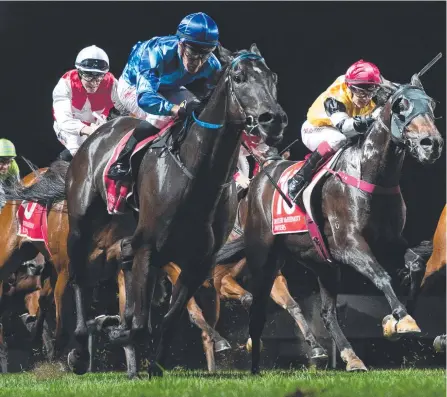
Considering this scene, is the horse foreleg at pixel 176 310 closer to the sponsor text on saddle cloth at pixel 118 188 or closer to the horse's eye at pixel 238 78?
the sponsor text on saddle cloth at pixel 118 188

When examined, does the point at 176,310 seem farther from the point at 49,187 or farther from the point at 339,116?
the point at 49,187

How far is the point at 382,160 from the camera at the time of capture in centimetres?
845

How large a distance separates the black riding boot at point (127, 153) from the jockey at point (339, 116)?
1209 mm

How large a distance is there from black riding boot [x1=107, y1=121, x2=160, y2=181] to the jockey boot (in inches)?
46.1

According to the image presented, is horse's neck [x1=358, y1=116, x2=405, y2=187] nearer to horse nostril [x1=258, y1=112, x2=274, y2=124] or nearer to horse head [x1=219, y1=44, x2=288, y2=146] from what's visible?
horse head [x1=219, y1=44, x2=288, y2=146]

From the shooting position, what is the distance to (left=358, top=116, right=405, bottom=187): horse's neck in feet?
27.7

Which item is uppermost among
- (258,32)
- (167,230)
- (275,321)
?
(258,32)

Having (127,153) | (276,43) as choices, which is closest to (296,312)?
(127,153)

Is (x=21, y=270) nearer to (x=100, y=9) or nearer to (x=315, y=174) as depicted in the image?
(x=100, y=9)

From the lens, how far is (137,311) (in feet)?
25.4

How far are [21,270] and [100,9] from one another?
2.35 meters

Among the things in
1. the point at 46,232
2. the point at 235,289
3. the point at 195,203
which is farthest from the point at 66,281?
the point at 195,203

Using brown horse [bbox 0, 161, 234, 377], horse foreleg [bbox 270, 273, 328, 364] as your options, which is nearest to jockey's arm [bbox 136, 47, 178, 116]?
brown horse [bbox 0, 161, 234, 377]

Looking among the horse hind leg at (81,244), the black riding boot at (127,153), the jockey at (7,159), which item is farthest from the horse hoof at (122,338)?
the jockey at (7,159)
